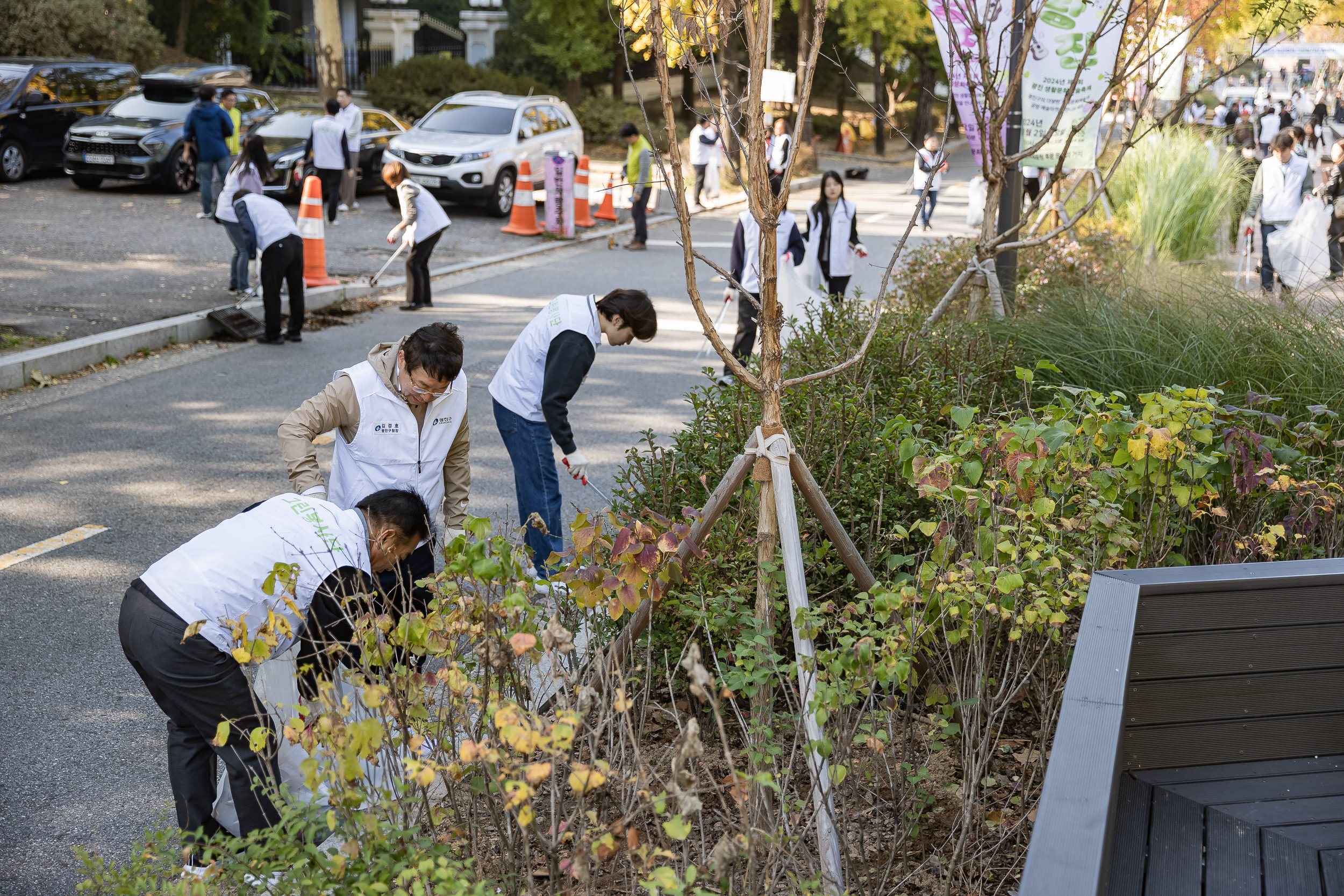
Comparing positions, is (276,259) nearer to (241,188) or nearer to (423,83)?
(241,188)

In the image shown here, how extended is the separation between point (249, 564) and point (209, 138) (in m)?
15.3

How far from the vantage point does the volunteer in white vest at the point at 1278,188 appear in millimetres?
12703

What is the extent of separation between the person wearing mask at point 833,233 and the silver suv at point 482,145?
8.46 metres

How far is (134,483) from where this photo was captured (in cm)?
721

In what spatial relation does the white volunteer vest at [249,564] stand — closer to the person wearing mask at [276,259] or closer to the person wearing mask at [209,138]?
the person wearing mask at [276,259]

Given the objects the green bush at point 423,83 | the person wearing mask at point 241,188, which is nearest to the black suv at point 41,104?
the person wearing mask at point 241,188

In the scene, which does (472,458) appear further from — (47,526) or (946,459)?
(946,459)

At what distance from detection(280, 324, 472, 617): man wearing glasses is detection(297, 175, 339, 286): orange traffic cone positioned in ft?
29.4

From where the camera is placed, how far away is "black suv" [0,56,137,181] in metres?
18.8

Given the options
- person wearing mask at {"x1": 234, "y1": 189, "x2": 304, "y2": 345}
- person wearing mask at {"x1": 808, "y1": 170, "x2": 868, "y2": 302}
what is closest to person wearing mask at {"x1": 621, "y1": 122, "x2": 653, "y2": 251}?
person wearing mask at {"x1": 808, "y1": 170, "x2": 868, "y2": 302}

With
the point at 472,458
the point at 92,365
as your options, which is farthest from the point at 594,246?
the point at 472,458

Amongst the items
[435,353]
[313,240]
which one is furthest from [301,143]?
[435,353]

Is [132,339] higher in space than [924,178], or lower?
lower

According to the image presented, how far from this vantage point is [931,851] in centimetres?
344
